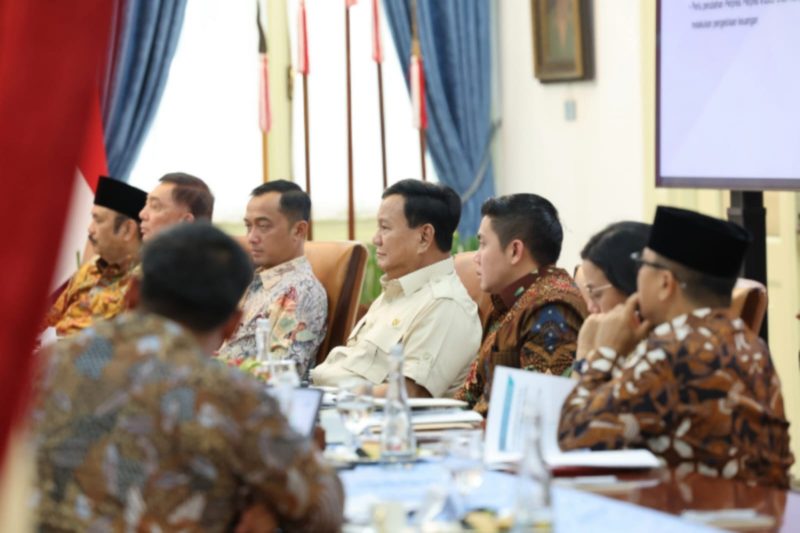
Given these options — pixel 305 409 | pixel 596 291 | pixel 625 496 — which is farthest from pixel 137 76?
pixel 625 496

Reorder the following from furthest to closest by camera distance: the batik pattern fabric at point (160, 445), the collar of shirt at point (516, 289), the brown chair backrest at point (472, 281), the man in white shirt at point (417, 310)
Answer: the brown chair backrest at point (472, 281) → the man in white shirt at point (417, 310) → the collar of shirt at point (516, 289) → the batik pattern fabric at point (160, 445)

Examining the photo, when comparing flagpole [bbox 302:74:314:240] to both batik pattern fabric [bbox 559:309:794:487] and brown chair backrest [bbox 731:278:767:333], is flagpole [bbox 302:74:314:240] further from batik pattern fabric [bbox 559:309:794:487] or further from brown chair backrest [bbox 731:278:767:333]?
batik pattern fabric [bbox 559:309:794:487]

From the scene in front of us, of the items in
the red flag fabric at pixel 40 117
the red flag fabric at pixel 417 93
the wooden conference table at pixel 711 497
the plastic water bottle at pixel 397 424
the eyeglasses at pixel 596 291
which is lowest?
the wooden conference table at pixel 711 497

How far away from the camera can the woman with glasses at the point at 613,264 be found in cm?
261

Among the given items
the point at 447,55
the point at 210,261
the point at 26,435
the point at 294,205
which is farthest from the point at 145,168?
the point at 26,435

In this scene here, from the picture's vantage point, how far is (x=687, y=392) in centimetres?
210

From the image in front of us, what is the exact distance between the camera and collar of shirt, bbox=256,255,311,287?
4004mm

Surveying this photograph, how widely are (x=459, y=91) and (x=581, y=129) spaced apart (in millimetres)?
865

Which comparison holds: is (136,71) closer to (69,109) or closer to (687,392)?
(687,392)

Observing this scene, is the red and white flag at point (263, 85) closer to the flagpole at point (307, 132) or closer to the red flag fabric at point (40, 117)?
the flagpole at point (307, 132)

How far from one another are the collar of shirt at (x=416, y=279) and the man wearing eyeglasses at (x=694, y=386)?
54.0 inches

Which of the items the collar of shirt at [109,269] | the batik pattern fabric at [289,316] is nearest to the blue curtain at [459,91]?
the collar of shirt at [109,269]

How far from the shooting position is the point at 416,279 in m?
3.59

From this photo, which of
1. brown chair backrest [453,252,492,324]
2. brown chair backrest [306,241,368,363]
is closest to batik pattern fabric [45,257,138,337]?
brown chair backrest [306,241,368,363]
